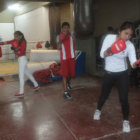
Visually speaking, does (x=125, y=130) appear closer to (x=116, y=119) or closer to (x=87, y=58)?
(x=116, y=119)

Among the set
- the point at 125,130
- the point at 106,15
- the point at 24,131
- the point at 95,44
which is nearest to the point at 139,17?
the point at 106,15

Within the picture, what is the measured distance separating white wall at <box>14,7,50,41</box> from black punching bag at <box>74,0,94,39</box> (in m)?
4.46

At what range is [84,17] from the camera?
10.2ft

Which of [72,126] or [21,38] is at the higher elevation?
[21,38]

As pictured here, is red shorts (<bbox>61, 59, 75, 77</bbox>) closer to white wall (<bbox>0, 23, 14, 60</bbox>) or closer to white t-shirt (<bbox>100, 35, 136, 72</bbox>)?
white t-shirt (<bbox>100, 35, 136, 72</bbox>)

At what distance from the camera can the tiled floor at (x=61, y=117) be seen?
7.70ft

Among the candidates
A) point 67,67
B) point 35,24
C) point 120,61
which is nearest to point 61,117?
point 67,67

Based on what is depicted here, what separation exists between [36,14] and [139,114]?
6.78 m

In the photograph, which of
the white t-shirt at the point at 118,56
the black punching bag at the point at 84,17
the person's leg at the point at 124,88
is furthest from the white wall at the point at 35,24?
the person's leg at the point at 124,88

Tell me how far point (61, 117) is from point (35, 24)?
6.69m

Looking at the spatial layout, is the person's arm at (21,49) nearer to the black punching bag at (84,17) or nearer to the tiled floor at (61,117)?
the tiled floor at (61,117)

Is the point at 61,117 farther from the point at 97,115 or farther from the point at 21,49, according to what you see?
the point at 21,49

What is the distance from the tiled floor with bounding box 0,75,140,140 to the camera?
235 cm

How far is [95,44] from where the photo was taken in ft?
19.6
